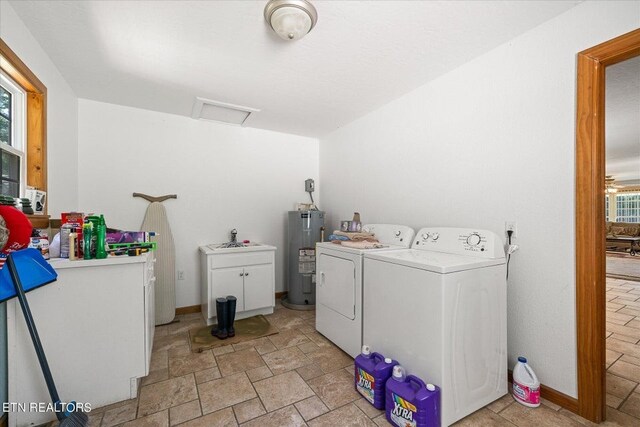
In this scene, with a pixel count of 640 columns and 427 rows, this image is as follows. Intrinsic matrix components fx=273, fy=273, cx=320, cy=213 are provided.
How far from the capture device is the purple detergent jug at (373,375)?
165 centimetres

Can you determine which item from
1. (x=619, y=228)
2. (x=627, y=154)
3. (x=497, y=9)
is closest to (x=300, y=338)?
(x=497, y=9)

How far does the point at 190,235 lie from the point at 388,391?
2.71m

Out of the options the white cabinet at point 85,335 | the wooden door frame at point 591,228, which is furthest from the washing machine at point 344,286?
the white cabinet at point 85,335

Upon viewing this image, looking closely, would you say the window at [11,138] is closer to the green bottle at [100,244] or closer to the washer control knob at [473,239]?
the green bottle at [100,244]

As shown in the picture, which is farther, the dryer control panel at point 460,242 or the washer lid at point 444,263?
the dryer control panel at point 460,242

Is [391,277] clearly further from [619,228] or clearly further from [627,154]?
[619,228]

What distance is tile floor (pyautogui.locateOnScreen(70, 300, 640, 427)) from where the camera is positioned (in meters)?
1.56

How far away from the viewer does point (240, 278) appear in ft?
9.94

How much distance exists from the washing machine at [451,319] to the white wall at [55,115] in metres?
2.60

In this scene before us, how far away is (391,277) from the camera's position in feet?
6.01

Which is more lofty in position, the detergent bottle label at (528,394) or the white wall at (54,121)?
the white wall at (54,121)

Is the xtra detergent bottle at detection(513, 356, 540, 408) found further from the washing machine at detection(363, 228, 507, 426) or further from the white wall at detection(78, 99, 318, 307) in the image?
the white wall at detection(78, 99, 318, 307)

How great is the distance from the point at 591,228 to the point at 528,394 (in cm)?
105

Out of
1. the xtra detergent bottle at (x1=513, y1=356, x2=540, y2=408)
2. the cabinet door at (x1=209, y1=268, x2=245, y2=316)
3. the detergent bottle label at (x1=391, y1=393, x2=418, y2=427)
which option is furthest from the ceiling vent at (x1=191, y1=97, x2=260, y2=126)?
the xtra detergent bottle at (x1=513, y1=356, x2=540, y2=408)
